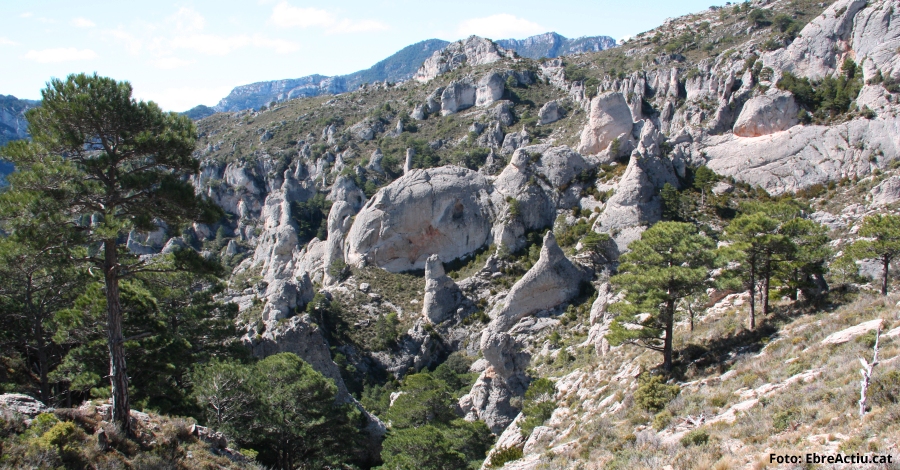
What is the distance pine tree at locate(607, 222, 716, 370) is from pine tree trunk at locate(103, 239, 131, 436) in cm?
1482

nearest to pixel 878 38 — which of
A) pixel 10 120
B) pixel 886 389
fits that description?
pixel 886 389

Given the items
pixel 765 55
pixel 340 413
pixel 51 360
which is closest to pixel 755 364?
pixel 340 413

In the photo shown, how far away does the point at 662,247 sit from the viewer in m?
18.1

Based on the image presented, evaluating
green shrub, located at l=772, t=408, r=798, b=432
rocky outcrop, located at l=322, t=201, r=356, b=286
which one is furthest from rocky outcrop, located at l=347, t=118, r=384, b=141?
green shrub, located at l=772, t=408, r=798, b=432

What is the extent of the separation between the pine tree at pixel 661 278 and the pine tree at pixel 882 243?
7723 mm

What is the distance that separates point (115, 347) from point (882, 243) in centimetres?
2652

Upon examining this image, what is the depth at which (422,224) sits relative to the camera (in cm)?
5353

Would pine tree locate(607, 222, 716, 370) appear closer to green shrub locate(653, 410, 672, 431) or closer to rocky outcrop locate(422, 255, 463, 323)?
green shrub locate(653, 410, 672, 431)

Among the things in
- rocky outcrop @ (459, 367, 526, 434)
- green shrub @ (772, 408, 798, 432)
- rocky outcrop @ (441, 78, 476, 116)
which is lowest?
rocky outcrop @ (459, 367, 526, 434)

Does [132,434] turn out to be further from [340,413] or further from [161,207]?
[340,413]

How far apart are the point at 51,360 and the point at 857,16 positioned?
6953cm

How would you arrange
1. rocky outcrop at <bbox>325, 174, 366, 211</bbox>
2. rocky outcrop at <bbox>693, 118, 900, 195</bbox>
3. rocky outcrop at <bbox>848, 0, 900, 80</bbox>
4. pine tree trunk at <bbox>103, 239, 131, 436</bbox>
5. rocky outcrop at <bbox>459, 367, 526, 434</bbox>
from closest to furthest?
pine tree trunk at <bbox>103, 239, 131, 436</bbox> < rocky outcrop at <bbox>459, 367, 526, 434</bbox> < rocky outcrop at <bbox>693, 118, 900, 195</bbox> < rocky outcrop at <bbox>848, 0, 900, 80</bbox> < rocky outcrop at <bbox>325, 174, 366, 211</bbox>

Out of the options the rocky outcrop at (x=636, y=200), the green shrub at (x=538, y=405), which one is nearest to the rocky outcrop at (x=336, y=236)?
the rocky outcrop at (x=636, y=200)

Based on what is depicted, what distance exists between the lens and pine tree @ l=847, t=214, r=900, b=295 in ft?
64.5
